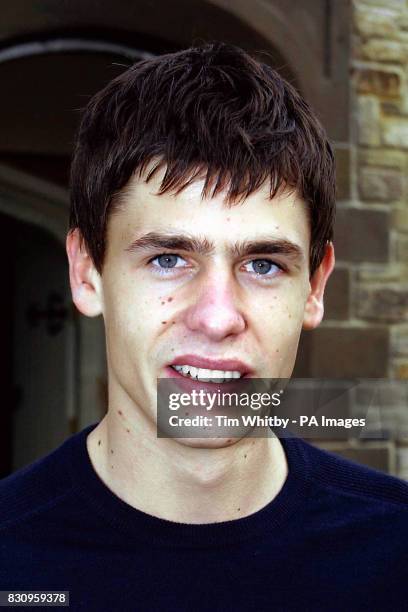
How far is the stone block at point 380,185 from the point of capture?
3.97 m

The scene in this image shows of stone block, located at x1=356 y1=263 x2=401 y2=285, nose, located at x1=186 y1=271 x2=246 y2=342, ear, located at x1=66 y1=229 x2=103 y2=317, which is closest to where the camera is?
nose, located at x1=186 y1=271 x2=246 y2=342

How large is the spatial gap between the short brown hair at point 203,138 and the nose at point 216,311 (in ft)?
0.51

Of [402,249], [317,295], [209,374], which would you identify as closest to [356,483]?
[317,295]

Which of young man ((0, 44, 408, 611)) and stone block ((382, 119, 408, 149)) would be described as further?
stone block ((382, 119, 408, 149))

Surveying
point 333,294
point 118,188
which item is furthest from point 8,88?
point 118,188

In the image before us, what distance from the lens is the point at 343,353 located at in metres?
3.89

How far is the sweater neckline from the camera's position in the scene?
5.48ft

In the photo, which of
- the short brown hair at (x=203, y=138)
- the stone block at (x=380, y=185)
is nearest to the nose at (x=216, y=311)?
the short brown hair at (x=203, y=138)

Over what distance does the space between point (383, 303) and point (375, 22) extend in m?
1.24

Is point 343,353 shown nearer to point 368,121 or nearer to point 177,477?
point 368,121

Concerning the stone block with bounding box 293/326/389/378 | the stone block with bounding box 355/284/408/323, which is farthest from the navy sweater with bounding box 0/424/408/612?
the stone block with bounding box 355/284/408/323

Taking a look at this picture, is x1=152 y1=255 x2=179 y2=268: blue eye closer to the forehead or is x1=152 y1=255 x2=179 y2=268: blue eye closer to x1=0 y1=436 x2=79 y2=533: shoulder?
the forehead

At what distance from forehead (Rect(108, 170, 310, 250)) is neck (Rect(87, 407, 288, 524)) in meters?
0.38

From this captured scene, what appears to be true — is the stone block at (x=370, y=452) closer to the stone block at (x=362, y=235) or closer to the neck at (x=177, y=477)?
the stone block at (x=362, y=235)
